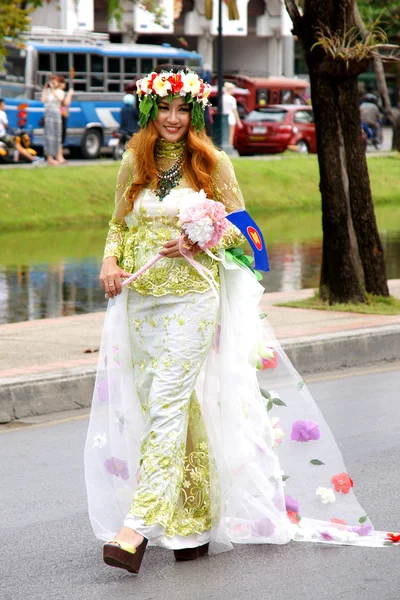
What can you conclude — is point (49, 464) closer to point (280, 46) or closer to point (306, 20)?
point (306, 20)

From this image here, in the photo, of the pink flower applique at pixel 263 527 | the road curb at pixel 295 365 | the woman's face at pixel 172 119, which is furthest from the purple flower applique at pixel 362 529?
the road curb at pixel 295 365

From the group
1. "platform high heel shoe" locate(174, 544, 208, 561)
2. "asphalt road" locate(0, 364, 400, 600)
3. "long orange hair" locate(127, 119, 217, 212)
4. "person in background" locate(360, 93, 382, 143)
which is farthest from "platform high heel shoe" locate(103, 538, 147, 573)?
"person in background" locate(360, 93, 382, 143)

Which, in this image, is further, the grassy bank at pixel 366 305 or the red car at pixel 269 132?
the red car at pixel 269 132

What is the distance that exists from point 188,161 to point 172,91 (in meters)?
0.29

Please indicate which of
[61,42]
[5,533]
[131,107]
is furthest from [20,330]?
[61,42]

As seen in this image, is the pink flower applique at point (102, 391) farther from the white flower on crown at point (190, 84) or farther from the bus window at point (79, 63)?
the bus window at point (79, 63)

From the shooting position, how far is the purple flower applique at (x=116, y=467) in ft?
16.9

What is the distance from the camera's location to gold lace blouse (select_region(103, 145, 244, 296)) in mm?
5008

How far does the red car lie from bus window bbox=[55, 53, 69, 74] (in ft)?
16.4

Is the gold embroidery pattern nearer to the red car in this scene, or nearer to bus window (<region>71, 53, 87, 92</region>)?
bus window (<region>71, 53, 87, 92</region>)

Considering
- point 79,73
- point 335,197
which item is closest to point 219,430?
point 335,197

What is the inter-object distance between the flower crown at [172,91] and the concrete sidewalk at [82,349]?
128 inches

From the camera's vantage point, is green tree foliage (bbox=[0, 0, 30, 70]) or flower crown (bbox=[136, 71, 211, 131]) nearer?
flower crown (bbox=[136, 71, 211, 131])

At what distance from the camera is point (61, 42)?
33.7 meters
